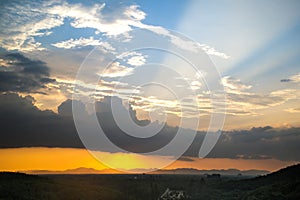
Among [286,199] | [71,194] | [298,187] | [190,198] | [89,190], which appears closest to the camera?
[286,199]

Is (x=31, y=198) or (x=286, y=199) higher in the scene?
(x=31, y=198)

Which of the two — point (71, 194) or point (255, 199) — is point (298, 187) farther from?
→ point (71, 194)

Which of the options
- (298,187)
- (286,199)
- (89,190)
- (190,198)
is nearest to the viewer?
(286,199)

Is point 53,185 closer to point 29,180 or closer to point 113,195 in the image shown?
point 29,180

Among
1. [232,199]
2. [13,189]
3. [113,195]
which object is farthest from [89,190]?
[232,199]

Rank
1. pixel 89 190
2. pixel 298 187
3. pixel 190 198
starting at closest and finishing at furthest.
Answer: pixel 298 187 → pixel 89 190 → pixel 190 198

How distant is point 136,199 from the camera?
648 feet

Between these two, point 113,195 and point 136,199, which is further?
point 136,199

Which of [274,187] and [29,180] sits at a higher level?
[29,180]

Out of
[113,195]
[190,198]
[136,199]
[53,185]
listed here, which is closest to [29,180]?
[53,185]

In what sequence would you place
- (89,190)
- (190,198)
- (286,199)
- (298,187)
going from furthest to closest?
(190,198) → (89,190) → (298,187) → (286,199)

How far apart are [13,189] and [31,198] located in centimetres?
977

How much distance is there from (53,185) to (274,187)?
9650cm

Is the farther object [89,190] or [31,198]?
[89,190]
